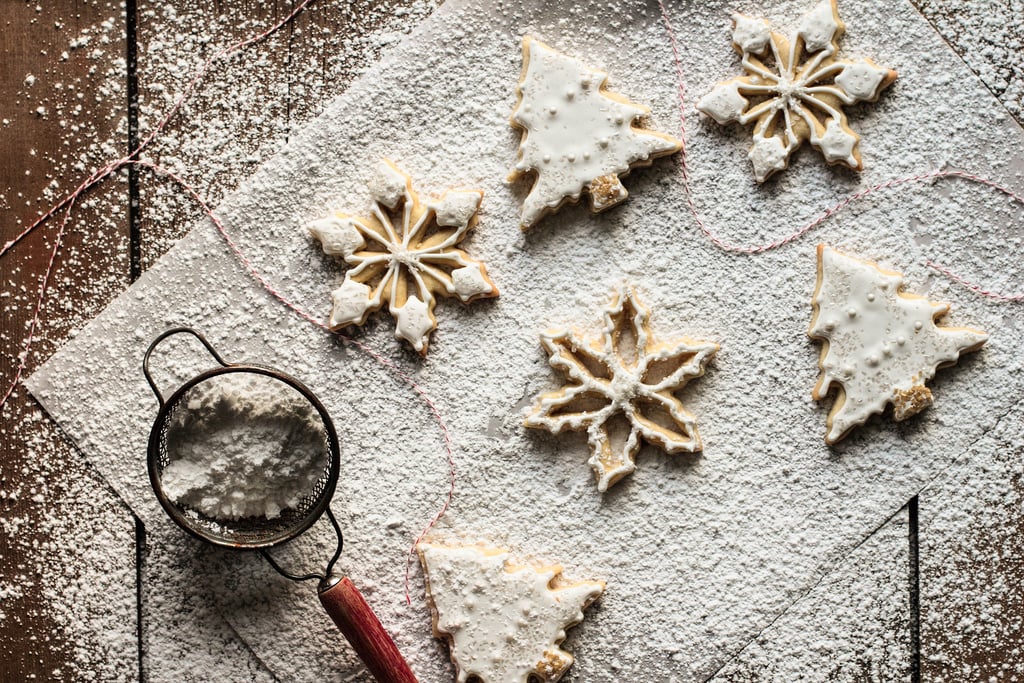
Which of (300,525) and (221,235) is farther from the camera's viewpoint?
(221,235)

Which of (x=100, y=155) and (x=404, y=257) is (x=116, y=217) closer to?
(x=100, y=155)

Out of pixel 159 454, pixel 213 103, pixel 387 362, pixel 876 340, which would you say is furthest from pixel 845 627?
pixel 213 103

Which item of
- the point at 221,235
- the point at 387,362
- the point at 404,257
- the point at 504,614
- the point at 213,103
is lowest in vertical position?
the point at 504,614

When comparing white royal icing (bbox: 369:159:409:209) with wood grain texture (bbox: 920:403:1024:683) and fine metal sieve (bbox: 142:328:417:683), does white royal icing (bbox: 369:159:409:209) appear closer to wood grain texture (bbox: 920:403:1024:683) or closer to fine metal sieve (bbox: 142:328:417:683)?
fine metal sieve (bbox: 142:328:417:683)

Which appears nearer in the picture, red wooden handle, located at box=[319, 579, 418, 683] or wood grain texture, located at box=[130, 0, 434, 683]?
red wooden handle, located at box=[319, 579, 418, 683]

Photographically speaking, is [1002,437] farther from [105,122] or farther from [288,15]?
[105,122]

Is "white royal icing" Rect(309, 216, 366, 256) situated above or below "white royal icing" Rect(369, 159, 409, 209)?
below

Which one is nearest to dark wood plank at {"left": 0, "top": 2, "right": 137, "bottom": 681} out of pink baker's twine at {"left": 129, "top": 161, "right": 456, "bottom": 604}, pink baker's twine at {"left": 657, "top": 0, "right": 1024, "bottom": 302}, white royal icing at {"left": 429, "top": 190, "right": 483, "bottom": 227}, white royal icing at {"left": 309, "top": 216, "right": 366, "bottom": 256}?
pink baker's twine at {"left": 129, "top": 161, "right": 456, "bottom": 604}
